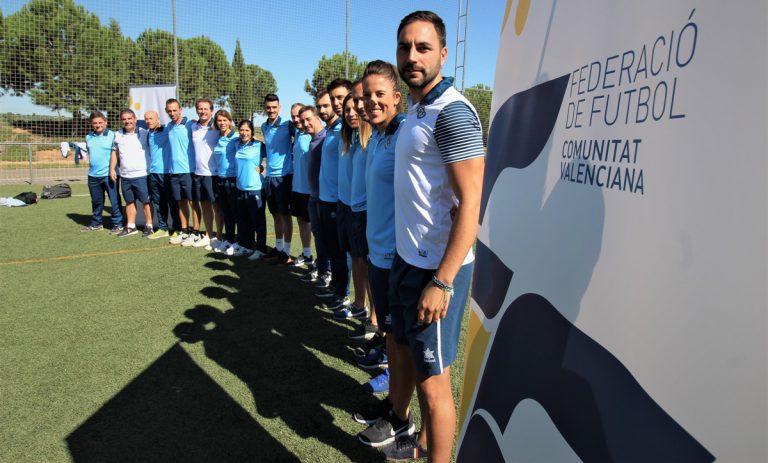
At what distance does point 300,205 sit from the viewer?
5773 mm

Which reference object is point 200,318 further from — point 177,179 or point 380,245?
point 177,179

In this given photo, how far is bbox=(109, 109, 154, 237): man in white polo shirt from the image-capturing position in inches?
299

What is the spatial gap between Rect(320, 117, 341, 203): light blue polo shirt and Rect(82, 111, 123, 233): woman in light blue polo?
5094 mm

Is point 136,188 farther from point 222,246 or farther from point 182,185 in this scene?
point 222,246

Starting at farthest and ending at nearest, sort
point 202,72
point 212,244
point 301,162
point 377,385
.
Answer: point 202,72 → point 212,244 → point 301,162 → point 377,385

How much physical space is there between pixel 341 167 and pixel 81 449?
2.59 m

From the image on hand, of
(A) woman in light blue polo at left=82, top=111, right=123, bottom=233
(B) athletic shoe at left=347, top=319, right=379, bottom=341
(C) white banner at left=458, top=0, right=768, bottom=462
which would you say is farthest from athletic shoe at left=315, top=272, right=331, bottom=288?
(A) woman in light blue polo at left=82, top=111, right=123, bottom=233

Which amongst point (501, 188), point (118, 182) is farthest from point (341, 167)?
point (118, 182)

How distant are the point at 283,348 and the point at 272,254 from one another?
9.35ft

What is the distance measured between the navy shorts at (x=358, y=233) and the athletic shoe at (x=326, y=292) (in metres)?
1.28

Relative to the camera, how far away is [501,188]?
5.41ft

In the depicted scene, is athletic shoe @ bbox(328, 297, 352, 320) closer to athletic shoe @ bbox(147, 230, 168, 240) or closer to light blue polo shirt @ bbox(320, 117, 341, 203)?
light blue polo shirt @ bbox(320, 117, 341, 203)

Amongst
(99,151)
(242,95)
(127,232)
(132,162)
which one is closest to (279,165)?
(132,162)

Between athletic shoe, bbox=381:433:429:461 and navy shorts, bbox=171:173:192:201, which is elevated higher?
navy shorts, bbox=171:173:192:201
